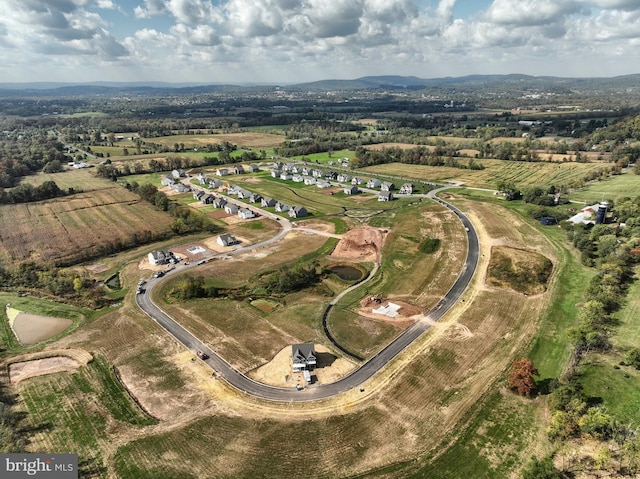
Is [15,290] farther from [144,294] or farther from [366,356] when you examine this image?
[366,356]

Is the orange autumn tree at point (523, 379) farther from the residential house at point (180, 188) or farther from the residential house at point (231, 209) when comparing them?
the residential house at point (180, 188)

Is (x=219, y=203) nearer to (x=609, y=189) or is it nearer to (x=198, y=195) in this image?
(x=198, y=195)

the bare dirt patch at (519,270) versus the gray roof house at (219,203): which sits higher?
the gray roof house at (219,203)

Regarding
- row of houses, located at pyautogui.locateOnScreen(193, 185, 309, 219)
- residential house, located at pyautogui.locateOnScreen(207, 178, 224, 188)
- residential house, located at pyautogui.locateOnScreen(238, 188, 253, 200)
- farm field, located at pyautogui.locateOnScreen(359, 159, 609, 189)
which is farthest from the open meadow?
residential house, located at pyautogui.locateOnScreen(207, 178, 224, 188)

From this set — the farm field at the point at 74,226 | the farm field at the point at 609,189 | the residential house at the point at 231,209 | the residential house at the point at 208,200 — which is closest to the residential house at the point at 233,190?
the residential house at the point at 208,200

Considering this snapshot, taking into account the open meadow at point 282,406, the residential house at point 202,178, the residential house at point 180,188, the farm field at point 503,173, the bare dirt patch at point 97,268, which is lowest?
the open meadow at point 282,406

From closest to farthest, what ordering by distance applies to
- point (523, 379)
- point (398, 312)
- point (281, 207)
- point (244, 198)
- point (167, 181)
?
point (523, 379) → point (398, 312) → point (281, 207) → point (244, 198) → point (167, 181)

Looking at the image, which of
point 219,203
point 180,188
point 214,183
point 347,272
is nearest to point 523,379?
point 347,272
